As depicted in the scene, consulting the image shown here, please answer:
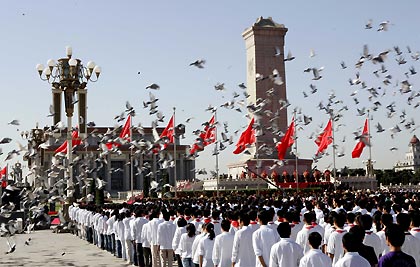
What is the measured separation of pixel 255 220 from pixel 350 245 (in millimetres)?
3734

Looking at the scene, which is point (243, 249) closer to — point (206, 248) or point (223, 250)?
point (223, 250)

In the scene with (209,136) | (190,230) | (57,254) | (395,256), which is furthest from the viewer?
(209,136)

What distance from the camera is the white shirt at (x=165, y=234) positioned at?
1348 cm

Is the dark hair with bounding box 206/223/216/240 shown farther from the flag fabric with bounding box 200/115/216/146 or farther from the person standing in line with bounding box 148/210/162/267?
the flag fabric with bounding box 200/115/216/146

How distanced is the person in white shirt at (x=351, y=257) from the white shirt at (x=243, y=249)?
9.43 ft

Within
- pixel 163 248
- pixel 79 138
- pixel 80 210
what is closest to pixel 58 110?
pixel 79 138

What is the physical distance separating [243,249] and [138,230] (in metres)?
6.45

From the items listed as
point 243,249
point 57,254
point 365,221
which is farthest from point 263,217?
point 57,254

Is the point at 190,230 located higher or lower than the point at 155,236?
higher

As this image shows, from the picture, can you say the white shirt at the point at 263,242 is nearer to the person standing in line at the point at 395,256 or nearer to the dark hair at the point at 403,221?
the dark hair at the point at 403,221

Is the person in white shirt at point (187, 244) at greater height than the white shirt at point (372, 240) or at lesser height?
lesser

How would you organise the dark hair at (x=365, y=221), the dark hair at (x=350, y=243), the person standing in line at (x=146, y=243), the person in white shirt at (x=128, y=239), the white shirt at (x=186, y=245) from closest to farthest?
1. the dark hair at (x=350, y=243)
2. the dark hair at (x=365, y=221)
3. the white shirt at (x=186, y=245)
4. the person standing in line at (x=146, y=243)
5. the person in white shirt at (x=128, y=239)

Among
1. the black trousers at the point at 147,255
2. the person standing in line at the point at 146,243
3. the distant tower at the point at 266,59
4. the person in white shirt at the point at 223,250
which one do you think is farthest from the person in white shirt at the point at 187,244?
the distant tower at the point at 266,59

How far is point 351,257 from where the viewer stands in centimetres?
650
